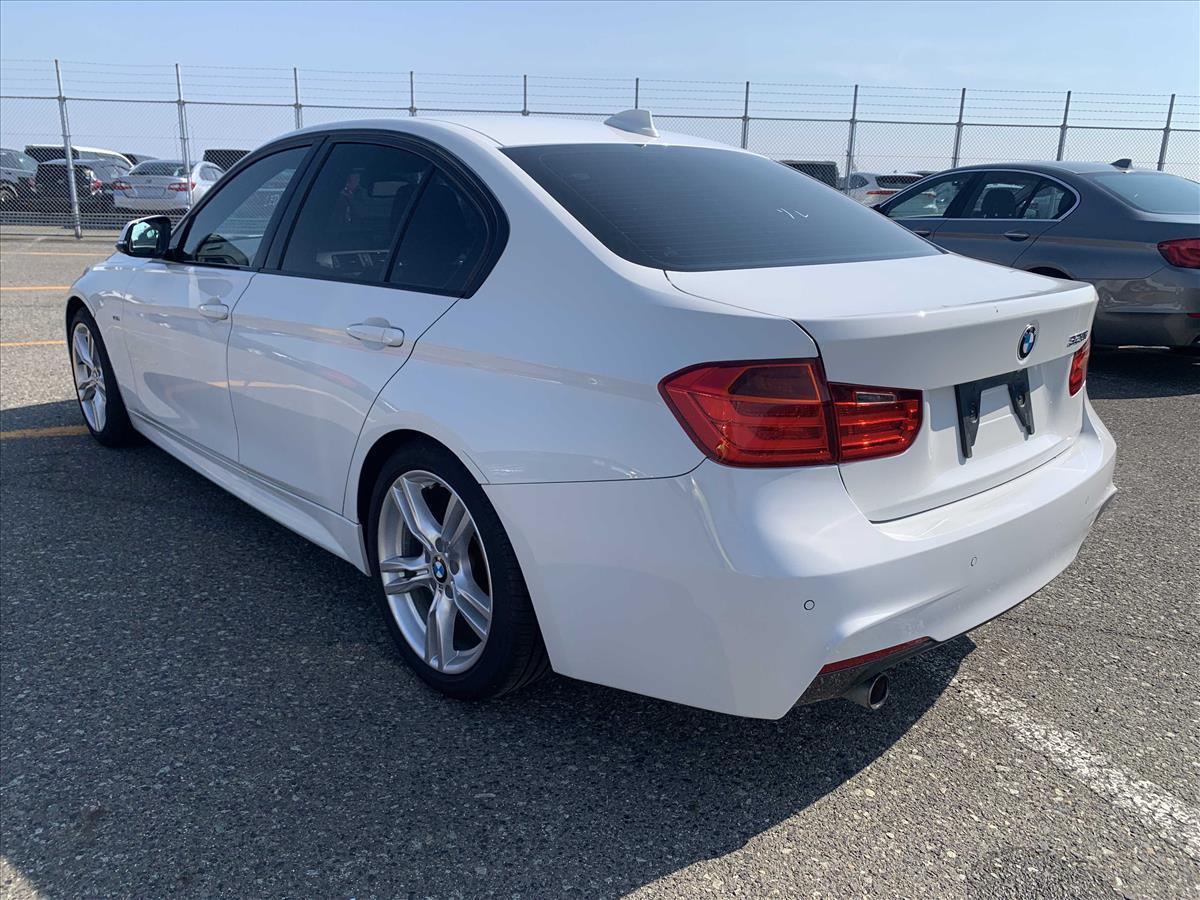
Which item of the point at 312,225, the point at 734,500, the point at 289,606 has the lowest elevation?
the point at 289,606

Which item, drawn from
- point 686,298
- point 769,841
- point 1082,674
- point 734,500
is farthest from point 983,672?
point 686,298

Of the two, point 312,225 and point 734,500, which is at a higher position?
point 312,225

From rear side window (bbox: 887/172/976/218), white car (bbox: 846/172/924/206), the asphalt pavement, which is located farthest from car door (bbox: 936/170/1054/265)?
white car (bbox: 846/172/924/206)

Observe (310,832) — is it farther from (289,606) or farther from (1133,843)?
(1133,843)

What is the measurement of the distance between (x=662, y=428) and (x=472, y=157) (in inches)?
47.1

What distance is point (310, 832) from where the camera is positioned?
2295 millimetres

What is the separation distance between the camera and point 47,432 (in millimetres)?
5559

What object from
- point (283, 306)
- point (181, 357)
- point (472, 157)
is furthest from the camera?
point (181, 357)

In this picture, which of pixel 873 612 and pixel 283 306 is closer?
pixel 873 612

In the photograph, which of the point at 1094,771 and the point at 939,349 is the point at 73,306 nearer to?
the point at 939,349

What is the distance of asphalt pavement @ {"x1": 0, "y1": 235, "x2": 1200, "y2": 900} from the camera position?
7.20ft

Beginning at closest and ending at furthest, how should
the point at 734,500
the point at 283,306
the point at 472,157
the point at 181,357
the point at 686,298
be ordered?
the point at 734,500 < the point at 686,298 < the point at 472,157 < the point at 283,306 < the point at 181,357

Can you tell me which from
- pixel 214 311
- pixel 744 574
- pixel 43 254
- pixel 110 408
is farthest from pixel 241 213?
pixel 43 254

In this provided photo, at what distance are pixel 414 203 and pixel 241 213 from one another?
1.21 m
